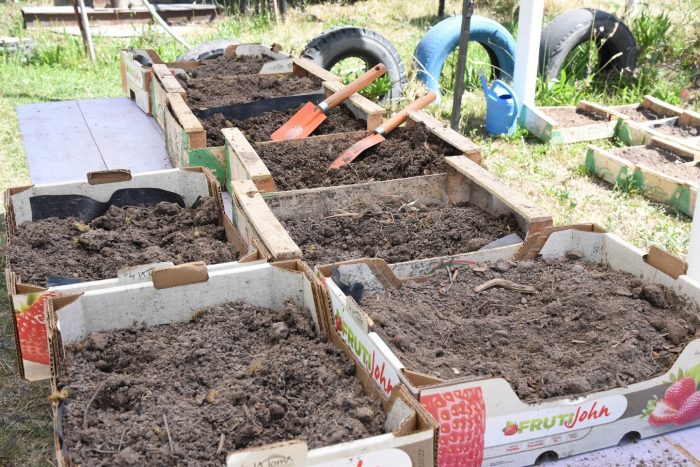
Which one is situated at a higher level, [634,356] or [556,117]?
[634,356]

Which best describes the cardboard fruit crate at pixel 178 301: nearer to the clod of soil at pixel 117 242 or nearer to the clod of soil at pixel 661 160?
the clod of soil at pixel 117 242

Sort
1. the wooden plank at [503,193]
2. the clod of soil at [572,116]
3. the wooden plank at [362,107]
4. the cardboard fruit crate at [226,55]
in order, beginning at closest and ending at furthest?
the wooden plank at [503,193] < the wooden plank at [362,107] < the cardboard fruit crate at [226,55] < the clod of soil at [572,116]

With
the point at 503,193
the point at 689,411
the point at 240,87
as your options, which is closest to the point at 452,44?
the point at 240,87

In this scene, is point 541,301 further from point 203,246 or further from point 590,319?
point 203,246

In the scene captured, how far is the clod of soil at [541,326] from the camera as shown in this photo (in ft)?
6.40

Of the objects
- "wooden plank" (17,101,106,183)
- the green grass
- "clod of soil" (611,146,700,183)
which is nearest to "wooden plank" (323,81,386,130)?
the green grass

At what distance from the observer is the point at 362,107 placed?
13.4ft

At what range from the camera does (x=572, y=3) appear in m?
11.4

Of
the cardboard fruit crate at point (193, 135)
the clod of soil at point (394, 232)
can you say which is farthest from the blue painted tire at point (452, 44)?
the clod of soil at point (394, 232)

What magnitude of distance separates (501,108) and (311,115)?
220 centimetres

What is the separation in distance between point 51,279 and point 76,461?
2.66 feet

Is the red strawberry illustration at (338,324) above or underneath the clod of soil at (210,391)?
above

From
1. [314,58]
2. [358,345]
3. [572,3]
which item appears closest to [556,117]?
[314,58]

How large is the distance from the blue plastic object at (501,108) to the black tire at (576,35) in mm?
956
